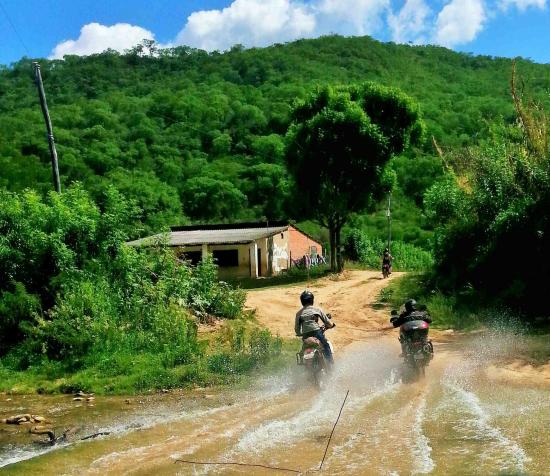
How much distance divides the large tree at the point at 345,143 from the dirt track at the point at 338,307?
655cm

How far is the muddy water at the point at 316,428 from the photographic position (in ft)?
20.8

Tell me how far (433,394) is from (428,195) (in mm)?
15912

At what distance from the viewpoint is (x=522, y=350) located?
39.5 feet

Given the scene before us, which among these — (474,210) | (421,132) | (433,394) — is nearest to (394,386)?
(433,394)

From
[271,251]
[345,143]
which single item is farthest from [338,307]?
[271,251]

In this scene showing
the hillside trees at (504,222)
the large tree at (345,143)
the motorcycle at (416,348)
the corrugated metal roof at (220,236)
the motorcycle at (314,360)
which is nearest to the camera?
the motorcycle at (314,360)

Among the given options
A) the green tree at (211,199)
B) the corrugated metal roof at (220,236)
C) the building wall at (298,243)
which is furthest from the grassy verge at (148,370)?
the green tree at (211,199)

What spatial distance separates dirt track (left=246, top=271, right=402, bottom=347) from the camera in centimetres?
1667

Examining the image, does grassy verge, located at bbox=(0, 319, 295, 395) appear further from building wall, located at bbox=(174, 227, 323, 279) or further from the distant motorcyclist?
building wall, located at bbox=(174, 227, 323, 279)

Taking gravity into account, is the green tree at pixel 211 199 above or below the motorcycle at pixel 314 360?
above

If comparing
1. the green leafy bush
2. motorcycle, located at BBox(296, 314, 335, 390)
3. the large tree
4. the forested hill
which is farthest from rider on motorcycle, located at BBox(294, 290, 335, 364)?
the forested hill

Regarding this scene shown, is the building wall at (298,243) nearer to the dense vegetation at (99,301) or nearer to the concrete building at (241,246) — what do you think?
the concrete building at (241,246)

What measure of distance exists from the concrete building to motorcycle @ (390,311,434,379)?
24.0 meters

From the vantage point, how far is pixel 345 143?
3412 cm
